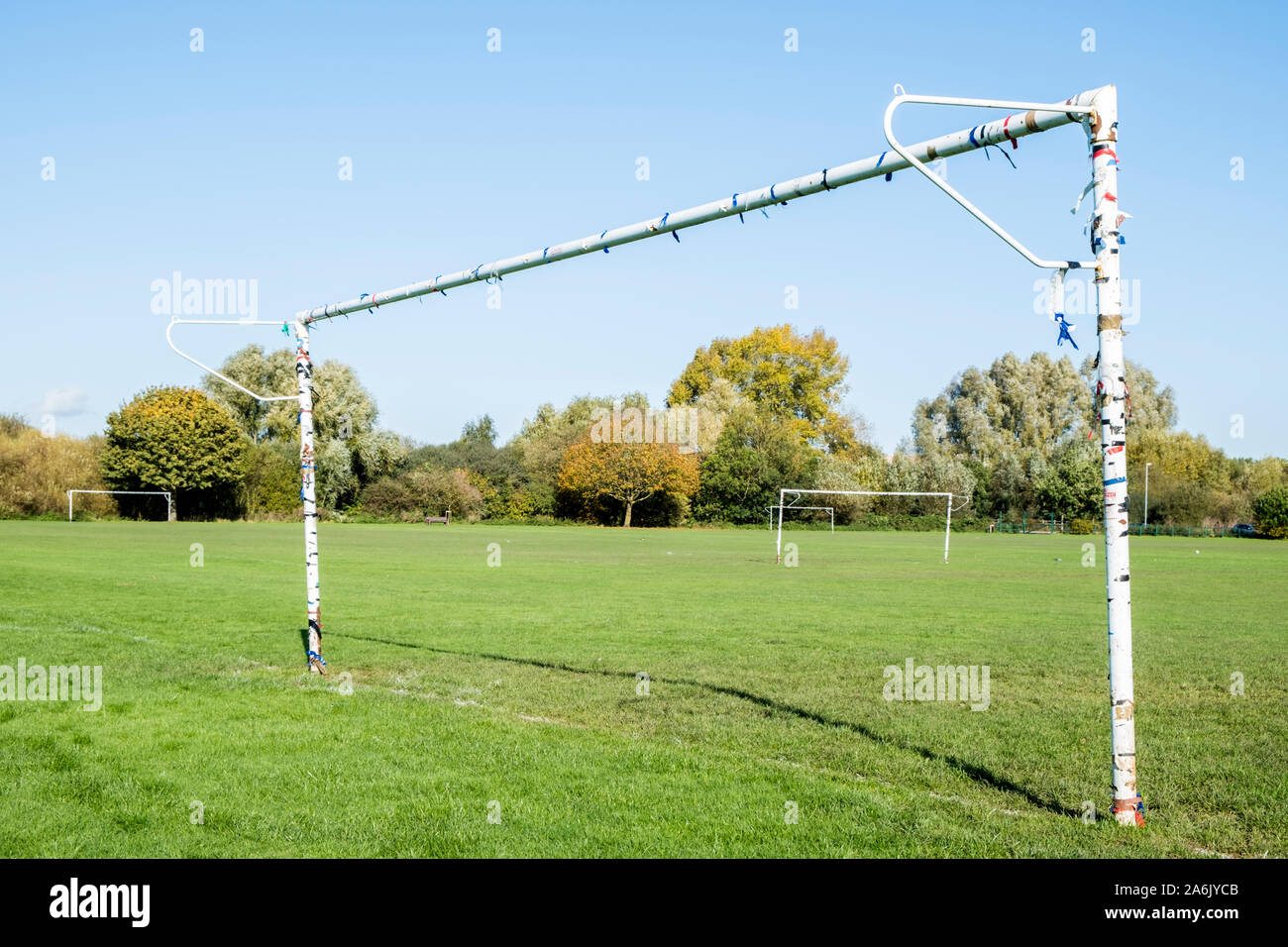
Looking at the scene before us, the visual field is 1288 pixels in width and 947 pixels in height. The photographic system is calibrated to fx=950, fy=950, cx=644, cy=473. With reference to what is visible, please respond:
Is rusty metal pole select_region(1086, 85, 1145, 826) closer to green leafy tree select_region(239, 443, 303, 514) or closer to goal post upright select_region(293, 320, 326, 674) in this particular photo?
goal post upright select_region(293, 320, 326, 674)

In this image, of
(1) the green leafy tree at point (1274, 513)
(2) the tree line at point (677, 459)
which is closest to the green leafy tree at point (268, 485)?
(2) the tree line at point (677, 459)

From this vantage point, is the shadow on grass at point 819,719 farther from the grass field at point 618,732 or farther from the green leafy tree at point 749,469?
the green leafy tree at point 749,469

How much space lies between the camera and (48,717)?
755 centimetres

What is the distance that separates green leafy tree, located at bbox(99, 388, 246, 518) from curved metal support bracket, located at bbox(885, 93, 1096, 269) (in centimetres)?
6657

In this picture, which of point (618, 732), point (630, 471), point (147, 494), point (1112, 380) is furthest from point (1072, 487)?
point (1112, 380)

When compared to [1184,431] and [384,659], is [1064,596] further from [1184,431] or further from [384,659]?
[1184,431]

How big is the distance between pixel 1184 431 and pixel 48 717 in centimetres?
8781

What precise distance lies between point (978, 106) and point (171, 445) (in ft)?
222

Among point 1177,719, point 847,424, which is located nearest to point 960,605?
point 1177,719

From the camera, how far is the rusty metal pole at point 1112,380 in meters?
4.98

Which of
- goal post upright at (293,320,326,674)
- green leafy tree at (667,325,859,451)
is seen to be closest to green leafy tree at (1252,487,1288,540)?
green leafy tree at (667,325,859,451)

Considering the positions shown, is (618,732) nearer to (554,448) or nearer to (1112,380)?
(1112,380)

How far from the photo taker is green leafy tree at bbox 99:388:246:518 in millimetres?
63812

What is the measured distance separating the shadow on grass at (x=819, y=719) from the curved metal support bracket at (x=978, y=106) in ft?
10.2
